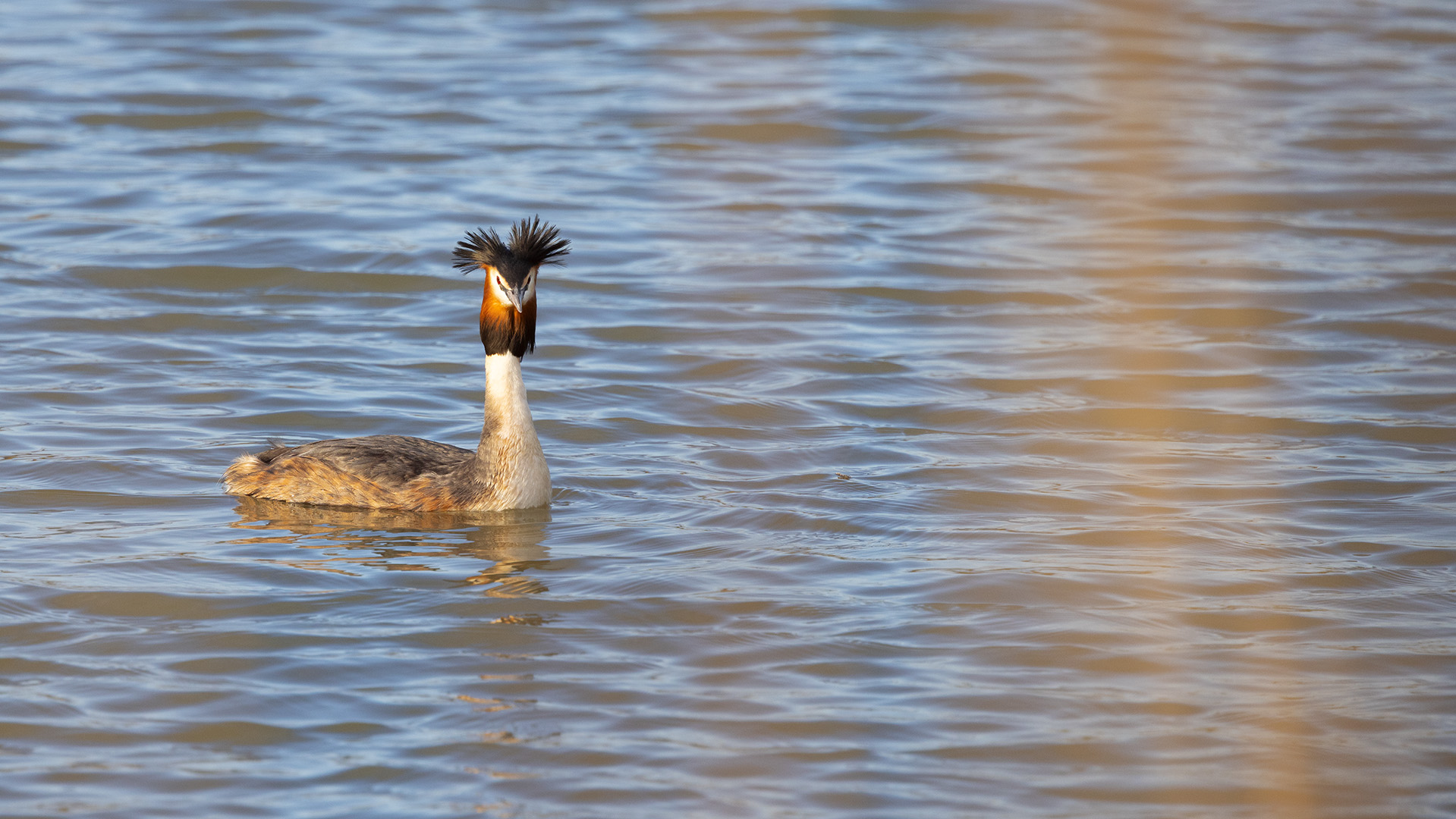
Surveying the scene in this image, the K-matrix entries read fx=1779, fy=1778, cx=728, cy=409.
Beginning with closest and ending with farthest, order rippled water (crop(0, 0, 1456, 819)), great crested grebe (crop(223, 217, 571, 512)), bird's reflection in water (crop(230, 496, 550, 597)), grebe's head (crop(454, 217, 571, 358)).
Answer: rippled water (crop(0, 0, 1456, 819)) → bird's reflection in water (crop(230, 496, 550, 597)) → grebe's head (crop(454, 217, 571, 358)) → great crested grebe (crop(223, 217, 571, 512))

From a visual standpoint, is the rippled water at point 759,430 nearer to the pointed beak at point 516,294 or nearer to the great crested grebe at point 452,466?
the great crested grebe at point 452,466

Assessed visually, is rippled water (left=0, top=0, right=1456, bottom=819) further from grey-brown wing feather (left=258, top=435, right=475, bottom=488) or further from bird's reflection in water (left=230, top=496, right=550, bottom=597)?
grey-brown wing feather (left=258, top=435, right=475, bottom=488)

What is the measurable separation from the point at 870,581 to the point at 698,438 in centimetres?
274

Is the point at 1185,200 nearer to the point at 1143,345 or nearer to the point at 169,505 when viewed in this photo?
the point at 169,505

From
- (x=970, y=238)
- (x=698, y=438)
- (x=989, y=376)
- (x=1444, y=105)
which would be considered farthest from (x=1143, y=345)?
(x=1444, y=105)

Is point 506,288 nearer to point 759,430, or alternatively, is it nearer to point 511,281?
point 511,281

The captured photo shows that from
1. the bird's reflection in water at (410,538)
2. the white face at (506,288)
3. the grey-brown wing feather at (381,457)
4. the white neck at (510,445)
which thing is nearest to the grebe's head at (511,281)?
the white face at (506,288)

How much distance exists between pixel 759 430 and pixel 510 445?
86.9 inches

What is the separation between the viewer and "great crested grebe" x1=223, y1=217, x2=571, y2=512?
30.2ft

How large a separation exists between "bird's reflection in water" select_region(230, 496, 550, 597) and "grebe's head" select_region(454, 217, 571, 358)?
35.6 inches

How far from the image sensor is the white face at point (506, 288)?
8977 mm

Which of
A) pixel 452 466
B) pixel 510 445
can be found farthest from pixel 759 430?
pixel 452 466

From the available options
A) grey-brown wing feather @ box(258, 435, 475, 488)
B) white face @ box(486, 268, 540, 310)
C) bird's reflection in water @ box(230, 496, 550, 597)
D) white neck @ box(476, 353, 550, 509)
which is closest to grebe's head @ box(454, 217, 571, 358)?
white face @ box(486, 268, 540, 310)

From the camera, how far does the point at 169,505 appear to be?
369 inches
